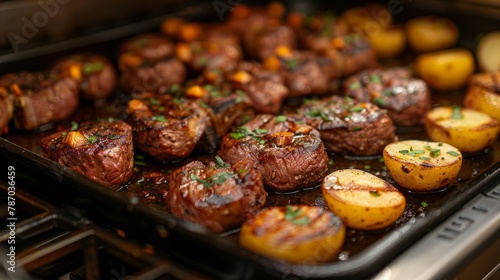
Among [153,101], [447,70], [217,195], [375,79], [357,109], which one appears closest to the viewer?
[217,195]

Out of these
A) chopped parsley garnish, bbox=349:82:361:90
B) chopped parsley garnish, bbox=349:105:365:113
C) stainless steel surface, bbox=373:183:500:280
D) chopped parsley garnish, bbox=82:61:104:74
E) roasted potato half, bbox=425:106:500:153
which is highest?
chopped parsley garnish, bbox=82:61:104:74

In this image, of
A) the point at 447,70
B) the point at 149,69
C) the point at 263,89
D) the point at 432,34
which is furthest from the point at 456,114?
the point at 149,69

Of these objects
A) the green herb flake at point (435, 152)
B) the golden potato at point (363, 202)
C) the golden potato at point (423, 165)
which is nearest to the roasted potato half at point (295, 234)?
the golden potato at point (363, 202)

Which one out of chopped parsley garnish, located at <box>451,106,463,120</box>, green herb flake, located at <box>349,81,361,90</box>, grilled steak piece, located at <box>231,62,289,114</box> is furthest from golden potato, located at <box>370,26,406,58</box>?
chopped parsley garnish, located at <box>451,106,463,120</box>

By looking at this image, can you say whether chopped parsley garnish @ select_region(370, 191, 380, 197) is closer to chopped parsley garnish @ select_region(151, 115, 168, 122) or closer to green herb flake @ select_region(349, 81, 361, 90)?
chopped parsley garnish @ select_region(151, 115, 168, 122)

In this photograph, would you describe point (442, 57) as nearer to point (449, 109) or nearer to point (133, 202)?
point (449, 109)

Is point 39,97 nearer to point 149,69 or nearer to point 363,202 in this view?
point 149,69
